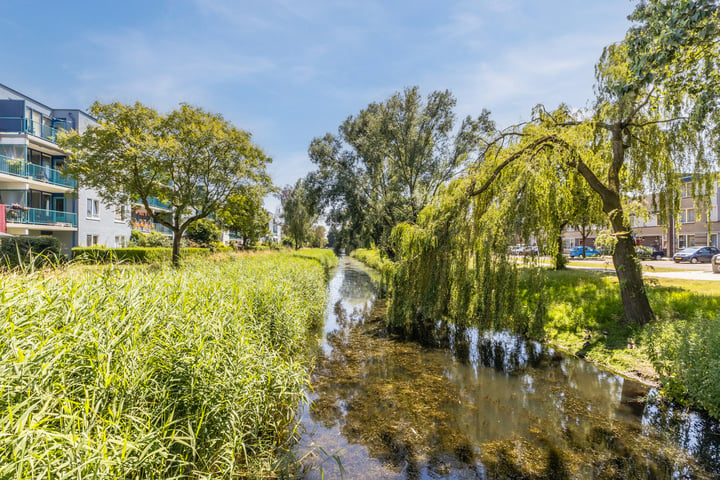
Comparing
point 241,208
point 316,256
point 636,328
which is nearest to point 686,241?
point 636,328

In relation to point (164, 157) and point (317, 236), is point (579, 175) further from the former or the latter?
point (317, 236)

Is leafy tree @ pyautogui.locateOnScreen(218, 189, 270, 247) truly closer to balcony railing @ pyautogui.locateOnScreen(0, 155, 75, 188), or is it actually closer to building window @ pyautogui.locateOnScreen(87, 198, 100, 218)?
balcony railing @ pyautogui.locateOnScreen(0, 155, 75, 188)

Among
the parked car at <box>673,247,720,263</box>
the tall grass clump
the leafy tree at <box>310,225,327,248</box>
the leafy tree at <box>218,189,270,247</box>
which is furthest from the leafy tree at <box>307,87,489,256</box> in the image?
the leafy tree at <box>310,225,327,248</box>

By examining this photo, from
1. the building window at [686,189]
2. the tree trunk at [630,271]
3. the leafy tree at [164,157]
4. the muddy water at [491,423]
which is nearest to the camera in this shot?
the muddy water at [491,423]

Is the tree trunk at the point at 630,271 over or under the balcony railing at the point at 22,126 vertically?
under

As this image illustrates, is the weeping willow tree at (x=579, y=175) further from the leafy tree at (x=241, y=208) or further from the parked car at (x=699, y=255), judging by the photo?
the parked car at (x=699, y=255)

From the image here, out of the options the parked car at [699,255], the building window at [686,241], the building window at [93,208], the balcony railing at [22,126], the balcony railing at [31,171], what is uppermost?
the balcony railing at [22,126]

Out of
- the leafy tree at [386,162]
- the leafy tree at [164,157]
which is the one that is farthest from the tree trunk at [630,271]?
the leafy tree at [164,157]

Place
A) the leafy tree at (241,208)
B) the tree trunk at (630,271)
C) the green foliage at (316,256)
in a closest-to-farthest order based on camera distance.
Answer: the tree trunk at (630,271) < the leafy tree at (241,208) < the green foliage at (316,256)

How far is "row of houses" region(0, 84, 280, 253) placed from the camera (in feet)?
60.8

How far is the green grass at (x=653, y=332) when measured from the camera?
5.04 meters

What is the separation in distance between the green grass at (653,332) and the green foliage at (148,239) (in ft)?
91.0

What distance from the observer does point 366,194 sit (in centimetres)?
2038

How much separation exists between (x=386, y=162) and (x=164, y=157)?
12227 millimetres
